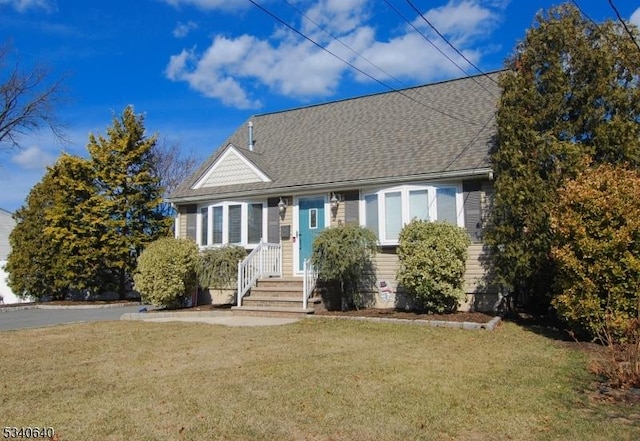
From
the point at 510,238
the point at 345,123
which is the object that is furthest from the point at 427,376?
the point at 345,123

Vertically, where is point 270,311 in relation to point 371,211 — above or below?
below

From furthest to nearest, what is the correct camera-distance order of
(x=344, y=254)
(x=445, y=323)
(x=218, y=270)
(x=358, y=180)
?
1. (x=218, y=270)
2. (x=358, y=180)
3. (x=344, y=254)
4. (x=445, y=323)

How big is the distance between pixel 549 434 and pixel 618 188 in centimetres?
515

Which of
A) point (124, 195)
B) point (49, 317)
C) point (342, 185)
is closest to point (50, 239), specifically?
point (124, 195)

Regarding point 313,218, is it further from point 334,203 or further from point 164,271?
point 164,271

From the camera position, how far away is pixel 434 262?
10.0 m

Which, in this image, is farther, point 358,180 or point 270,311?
point 358,180

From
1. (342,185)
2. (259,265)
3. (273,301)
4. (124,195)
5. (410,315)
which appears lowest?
(410,315)

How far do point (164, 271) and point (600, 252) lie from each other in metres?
9.86

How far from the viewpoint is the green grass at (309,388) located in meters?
4.11

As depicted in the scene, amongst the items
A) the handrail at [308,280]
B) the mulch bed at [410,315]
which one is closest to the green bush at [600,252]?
the mulch bed at [410,315]

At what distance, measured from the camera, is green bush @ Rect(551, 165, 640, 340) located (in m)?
7.35

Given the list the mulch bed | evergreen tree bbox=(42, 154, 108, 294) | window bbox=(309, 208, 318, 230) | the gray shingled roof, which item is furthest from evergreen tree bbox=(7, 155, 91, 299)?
the mulch bed

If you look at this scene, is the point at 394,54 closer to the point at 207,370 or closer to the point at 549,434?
the point at 207,370
